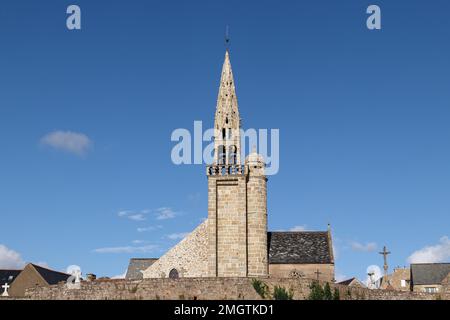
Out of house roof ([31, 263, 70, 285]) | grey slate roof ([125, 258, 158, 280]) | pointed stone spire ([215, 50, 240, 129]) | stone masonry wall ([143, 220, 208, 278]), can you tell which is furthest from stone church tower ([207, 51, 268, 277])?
grey slate roof ([125, 258, 158, 280])

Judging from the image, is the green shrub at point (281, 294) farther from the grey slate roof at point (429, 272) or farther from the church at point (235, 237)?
the grey slate roof at point (429, 272)

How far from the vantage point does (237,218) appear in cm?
6344

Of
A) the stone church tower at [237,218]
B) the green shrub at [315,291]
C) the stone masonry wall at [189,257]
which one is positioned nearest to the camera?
the green shrub at [315,291]

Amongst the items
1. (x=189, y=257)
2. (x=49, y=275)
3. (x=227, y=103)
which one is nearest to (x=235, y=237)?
(x=189, y=257)

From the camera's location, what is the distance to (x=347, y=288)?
52.8 meters

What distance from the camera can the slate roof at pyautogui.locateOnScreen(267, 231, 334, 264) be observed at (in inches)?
2574

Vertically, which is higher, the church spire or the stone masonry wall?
the church spire

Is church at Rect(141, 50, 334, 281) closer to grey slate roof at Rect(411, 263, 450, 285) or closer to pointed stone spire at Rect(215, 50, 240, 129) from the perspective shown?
pointed stone spire at Rect(215, 50, 240, 129)

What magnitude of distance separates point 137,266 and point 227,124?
27283 mm

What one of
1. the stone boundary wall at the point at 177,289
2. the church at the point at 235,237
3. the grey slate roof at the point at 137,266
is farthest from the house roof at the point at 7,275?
the stone boundary wall at the point at 177,289

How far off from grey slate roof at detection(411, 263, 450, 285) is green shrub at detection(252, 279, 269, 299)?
3357cm

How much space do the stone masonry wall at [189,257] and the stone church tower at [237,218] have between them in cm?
199

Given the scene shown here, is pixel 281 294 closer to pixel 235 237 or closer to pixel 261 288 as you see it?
pixel 261 288

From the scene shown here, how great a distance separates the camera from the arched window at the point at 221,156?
65.4m
